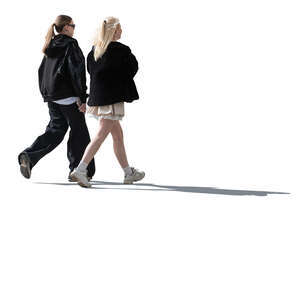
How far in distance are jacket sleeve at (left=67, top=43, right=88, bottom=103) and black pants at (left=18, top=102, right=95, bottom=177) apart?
0.34 meters

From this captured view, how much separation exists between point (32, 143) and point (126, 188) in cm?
153

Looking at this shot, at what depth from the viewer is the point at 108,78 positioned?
961cm

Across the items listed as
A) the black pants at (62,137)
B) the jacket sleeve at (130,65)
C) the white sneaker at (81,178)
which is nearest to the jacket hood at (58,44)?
the black pants at (62,137)

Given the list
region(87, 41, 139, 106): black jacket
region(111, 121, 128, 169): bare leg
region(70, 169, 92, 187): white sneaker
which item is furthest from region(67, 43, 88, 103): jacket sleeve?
region(70, 169, 92, 187): white sneaker

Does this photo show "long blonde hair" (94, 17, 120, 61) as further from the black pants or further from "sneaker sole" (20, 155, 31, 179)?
"sneaker sole" (20, 155, 31, 179)

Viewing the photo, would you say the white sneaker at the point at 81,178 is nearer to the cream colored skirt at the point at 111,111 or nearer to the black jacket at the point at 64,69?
the cream colored skirt at the point at 111,111

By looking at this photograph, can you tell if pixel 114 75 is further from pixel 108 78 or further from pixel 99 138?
pixel 99 138

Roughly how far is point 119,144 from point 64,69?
1.24 m

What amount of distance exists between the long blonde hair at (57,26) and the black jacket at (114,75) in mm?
816

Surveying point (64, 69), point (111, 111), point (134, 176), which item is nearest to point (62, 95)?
point (64, 69)

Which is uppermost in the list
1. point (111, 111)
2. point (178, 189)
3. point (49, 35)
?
point (49, 35)

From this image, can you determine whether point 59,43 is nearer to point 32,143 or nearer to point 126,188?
point 32,143

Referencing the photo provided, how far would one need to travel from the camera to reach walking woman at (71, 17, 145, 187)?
31.5 ft

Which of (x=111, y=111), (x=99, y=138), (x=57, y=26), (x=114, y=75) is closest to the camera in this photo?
(x=114, y=75)
